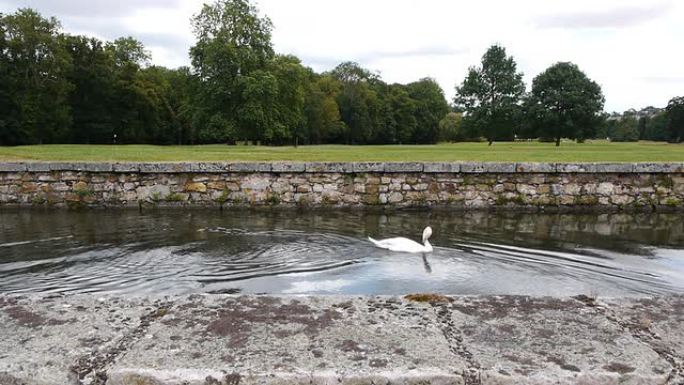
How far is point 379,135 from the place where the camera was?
7712 centimetres

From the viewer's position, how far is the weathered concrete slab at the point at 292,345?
4.56ft

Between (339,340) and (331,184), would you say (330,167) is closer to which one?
(331,184)

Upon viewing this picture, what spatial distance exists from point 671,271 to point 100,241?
859cm

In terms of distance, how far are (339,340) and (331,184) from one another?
10839 millimetres

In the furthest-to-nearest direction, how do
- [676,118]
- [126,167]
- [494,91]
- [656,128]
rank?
[656,128] < [676,118] < [494,91] < [126,167]

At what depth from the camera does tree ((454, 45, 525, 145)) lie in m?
52.2

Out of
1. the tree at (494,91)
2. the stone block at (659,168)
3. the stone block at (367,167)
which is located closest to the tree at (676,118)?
the tree at (494,91)

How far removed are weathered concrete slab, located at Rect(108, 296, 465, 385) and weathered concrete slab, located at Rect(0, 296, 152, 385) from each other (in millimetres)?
126

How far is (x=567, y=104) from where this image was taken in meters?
46.7

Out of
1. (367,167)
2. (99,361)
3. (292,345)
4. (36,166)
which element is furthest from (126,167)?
(292,345)

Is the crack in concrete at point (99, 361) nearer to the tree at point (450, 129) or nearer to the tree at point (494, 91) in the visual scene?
the tree at point (494, 91)

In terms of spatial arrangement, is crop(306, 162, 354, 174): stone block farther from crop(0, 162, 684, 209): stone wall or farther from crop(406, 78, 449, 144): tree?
crop(406, 78, 449, 144): tree

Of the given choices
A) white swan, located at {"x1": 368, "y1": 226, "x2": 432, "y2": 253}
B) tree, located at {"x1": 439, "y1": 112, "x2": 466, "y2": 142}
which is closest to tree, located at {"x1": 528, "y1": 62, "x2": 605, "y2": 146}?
tree, located at {"x1": 439, "y1": 112, "x2": 466, "y2": 142}

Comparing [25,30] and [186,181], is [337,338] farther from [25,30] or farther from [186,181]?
[25,30]
